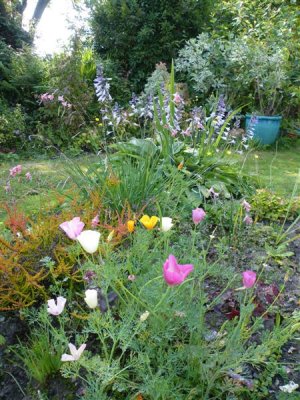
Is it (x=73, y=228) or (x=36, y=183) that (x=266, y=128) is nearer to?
(x=36, y=183)

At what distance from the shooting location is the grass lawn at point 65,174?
3.14m

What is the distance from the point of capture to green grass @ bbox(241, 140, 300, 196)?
3.64 m

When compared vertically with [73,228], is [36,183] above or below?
below

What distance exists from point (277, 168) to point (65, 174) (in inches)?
96.6

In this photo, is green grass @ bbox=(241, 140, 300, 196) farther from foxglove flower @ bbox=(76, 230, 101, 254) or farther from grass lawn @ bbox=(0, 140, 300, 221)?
foxglove flower @ bbox=(76, 230, 101, 254)

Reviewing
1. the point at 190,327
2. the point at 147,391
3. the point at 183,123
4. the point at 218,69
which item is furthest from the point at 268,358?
the point at 218,69

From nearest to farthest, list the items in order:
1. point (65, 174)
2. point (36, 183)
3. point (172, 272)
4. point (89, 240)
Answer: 1. point (172, 272)
2. point (89, 240)
3. point (36, 183)
4. point (65, 174)

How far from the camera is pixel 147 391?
3.60 ft

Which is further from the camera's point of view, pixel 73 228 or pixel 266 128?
pixel 266 128

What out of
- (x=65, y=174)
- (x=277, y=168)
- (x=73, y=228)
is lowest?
(x=277, y=168)

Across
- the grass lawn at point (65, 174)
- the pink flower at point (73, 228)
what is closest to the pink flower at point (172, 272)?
the pink flower at point (73, 228)

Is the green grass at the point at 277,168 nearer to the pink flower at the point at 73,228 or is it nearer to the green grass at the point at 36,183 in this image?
the green grass at the point at 36,183

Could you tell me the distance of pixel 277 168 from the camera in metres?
4.60

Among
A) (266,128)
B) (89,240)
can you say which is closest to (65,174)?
(89,240)
